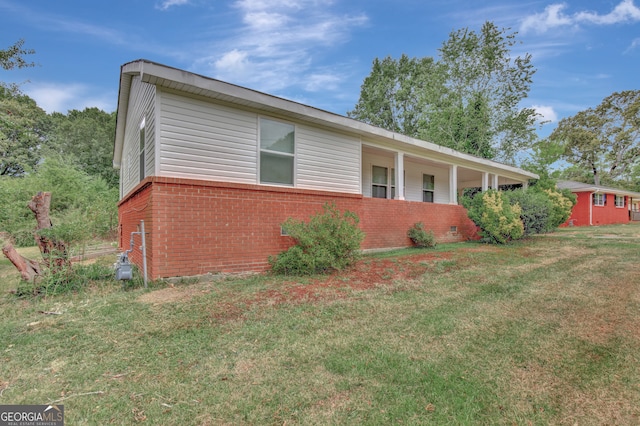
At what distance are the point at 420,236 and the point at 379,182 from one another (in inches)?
119

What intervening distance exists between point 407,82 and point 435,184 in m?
19.7

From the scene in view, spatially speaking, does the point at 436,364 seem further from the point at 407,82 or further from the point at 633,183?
the point at 633,183

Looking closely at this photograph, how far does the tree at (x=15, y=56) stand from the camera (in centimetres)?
1092

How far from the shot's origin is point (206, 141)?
5766mm

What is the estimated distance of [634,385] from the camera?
2.26m

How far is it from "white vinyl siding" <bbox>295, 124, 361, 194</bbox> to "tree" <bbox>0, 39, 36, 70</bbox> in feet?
38.9

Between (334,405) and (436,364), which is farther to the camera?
(436,364)

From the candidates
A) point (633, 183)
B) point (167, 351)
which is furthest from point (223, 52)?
point (633, 183)

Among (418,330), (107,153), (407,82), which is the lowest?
(418,330)

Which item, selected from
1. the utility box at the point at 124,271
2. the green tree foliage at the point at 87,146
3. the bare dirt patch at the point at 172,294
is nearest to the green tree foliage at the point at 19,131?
the green tree foliage at the point at 87,146

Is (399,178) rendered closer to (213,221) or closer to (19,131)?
(213,221)

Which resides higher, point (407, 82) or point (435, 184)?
point (407, 82)

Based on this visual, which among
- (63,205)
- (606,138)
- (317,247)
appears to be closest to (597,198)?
(606,138)

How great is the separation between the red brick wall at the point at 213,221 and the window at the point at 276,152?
1.08 feet
